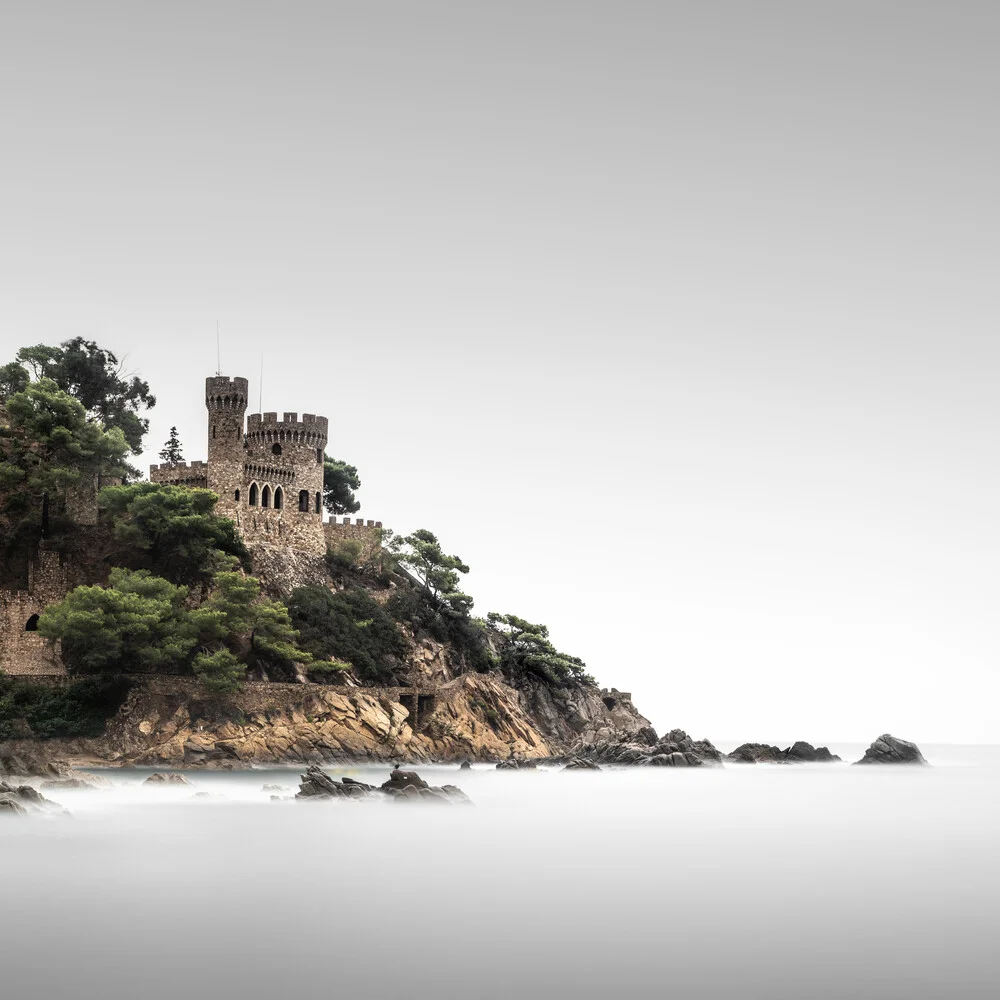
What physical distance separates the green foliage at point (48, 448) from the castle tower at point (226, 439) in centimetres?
615

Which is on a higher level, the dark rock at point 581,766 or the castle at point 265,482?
the castle at point 265,482

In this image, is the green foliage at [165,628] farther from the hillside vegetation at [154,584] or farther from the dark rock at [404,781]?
the dark rock at [404,781]

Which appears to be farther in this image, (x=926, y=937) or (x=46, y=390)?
(x=46, y=390)

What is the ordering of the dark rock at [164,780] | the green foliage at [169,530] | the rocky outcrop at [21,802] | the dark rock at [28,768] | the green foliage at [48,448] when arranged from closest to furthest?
the rocky outcrop at [21,802] → the dark rock at [28,768] → the dark rock at [164,780] → the green foliage at [48,448] → the green foliage at [169,530]

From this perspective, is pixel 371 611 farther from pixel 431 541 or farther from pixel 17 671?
pixel 17 671

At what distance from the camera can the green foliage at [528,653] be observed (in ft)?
271

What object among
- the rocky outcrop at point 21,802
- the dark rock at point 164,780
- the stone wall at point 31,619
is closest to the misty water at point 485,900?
the rocky outcrop at point 21,802

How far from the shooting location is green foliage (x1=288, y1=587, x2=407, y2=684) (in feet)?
225

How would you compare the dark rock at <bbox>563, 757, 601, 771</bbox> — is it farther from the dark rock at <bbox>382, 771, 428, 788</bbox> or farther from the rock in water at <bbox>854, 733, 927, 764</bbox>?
the rock in water at <bbox>854, 733, 927, 764</bbox>

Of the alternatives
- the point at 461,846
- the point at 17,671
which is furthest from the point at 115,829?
the point at 17,671

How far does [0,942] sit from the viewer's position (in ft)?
65.7

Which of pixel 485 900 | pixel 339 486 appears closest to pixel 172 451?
pixel 339 486

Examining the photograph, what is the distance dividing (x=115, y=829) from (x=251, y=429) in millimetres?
43837

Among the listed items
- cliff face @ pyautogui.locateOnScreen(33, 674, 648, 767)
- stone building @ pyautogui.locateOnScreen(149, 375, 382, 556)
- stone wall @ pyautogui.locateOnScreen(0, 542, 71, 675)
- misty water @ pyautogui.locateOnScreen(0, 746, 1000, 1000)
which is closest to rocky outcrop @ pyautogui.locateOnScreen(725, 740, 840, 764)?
cliff face @ pyautogui.locateOnScreen(33, 674, 648, 767)
